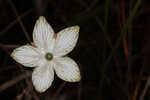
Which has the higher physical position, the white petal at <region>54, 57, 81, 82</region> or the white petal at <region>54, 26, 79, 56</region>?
the white petal at <region>54, 26, 79, 56</region>

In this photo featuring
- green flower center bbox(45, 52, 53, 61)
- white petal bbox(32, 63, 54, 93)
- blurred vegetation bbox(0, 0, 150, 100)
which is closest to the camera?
white petal bbox(32, 63, 54, 93)

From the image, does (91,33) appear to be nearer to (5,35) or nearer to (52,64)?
(5,35)

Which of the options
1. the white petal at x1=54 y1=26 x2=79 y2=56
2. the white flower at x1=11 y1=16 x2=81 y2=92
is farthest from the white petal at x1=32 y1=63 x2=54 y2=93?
the white petal at x1=54 y1=26 x2=79 y2=56

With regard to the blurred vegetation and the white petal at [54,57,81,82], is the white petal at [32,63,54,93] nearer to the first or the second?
the white petal at [54,57,81,82]

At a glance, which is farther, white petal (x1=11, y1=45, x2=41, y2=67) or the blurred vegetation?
the blurred vegetation

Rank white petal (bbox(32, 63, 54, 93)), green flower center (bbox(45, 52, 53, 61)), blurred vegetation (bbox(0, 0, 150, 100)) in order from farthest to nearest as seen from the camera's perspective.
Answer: blurred vegetation (bbox(0, 0, 150, 100)), green flower center (bbox(45, 52, 53, 61)), white petal (bbox(32, 63, 54, 93))

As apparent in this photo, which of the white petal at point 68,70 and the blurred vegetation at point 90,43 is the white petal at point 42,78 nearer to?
the white petal at point 68,70

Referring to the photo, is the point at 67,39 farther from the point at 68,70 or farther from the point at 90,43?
the point at 90,43

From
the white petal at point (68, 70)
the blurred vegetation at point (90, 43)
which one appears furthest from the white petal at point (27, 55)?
the blurred vegetation at point (90, 43)
